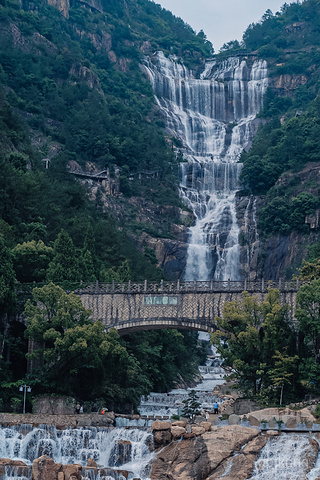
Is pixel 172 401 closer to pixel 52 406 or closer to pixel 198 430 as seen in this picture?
pixel 52 406

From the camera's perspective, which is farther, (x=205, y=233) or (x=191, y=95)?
(x=191, y=95)

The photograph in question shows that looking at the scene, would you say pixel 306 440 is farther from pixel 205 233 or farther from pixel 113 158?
pixel 113 158

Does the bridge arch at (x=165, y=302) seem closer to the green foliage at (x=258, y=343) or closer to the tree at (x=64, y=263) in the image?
the green foliage at (x=258, y=343)

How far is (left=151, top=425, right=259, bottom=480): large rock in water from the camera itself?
31.8 metres

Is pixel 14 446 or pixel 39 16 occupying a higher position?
pixel 39 16

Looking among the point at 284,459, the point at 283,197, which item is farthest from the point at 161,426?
the point at 283,197

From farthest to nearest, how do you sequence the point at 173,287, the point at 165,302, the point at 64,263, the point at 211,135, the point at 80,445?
the point at 211,135 → the point at 64,263 → the point at 173,287 → the point at 165,302 → the point at 80,445

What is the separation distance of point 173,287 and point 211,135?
208 ft

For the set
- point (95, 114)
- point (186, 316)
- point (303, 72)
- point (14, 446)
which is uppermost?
point (303, 72)

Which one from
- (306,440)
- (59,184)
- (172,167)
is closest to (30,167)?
(59,184)

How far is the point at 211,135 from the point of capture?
347ft

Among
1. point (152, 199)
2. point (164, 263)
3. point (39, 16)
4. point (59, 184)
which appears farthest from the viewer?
point (39, 16)

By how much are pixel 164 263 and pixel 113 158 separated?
1495cm

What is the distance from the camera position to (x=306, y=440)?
32031 mm
